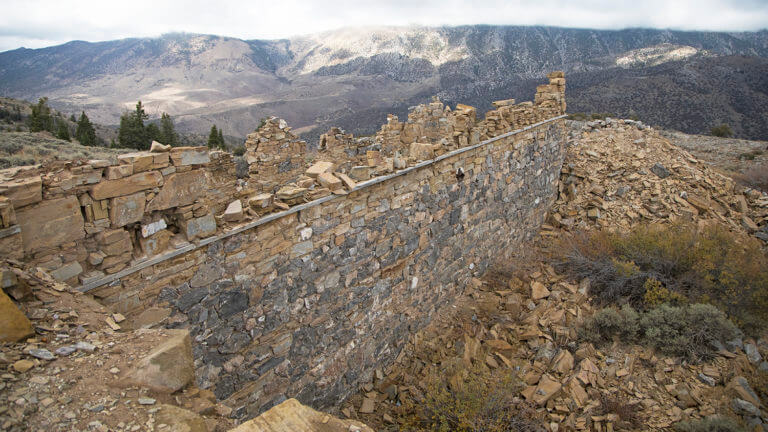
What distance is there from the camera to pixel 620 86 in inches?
1460

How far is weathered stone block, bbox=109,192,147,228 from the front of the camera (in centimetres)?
308

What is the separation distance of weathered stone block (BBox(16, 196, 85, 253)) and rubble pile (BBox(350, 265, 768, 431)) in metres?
3.88

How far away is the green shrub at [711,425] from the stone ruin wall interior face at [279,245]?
3.54m

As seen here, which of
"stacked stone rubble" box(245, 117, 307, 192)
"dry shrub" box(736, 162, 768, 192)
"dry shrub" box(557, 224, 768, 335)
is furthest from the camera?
Result: "dry shrub" box(736, 162, 768, 192)

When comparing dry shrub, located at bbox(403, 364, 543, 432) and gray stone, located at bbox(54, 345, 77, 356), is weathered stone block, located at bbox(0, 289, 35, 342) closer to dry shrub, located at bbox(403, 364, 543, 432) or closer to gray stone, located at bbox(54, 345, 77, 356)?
gray stone, located at bbox(54, 345, 77, 356)

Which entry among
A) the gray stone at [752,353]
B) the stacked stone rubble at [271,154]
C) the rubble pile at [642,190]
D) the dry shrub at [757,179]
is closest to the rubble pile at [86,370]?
the stacked stone rubble at [271,154]

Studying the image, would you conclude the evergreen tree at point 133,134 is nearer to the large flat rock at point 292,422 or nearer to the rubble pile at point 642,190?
the rubble pile at point 642,190

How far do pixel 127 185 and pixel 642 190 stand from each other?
35.8ft

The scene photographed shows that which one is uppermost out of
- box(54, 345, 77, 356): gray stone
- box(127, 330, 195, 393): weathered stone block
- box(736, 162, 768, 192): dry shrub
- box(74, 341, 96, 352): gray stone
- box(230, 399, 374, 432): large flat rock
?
box(54, 345, 77, 356): gray stone

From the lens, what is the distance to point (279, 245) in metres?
4.21

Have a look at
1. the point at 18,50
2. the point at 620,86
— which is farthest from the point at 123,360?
the point at 18,50

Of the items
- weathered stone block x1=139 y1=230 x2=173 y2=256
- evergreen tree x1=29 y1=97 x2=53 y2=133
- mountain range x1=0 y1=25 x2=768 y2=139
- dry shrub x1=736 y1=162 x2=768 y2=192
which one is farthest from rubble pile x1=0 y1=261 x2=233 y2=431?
mountain range x1=0 y1=25 x2=768 y2=139

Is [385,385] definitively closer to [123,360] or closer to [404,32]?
[123,360]

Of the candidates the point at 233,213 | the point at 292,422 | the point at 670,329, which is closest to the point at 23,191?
the point at 233,213
